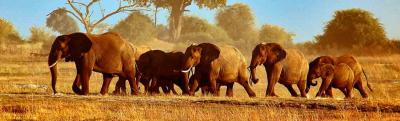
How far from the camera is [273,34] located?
94.9m

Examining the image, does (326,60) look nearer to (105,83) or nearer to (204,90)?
(204,90)

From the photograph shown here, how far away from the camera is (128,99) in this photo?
18.2 meters

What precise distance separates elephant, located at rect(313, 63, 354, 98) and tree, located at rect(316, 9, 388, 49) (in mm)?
43501

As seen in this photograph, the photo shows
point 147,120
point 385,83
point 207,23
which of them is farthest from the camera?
point 207,23

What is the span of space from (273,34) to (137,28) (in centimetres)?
2218

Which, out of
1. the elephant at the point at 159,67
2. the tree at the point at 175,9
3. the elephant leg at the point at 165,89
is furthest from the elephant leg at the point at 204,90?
the tree at the point at 175,9

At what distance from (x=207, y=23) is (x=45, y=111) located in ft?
249

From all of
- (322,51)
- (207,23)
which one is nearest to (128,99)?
(322,51)

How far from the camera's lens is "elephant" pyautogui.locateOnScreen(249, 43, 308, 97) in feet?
72.4

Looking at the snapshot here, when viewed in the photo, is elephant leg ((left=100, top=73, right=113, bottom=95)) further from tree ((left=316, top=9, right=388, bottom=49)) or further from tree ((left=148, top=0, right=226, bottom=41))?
tree ((left=148, top=0, right=226, bottom=41))

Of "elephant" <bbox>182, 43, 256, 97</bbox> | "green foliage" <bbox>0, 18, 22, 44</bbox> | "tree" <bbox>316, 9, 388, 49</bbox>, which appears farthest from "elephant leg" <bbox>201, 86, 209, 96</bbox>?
"green foliage" <bbox>0, 18, 22, 44</bbox>

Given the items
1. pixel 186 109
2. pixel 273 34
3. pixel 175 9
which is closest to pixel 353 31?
pixel 175 9

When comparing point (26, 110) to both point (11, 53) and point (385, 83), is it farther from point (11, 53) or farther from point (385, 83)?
point (11, 53)

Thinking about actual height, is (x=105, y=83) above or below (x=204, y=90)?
above
